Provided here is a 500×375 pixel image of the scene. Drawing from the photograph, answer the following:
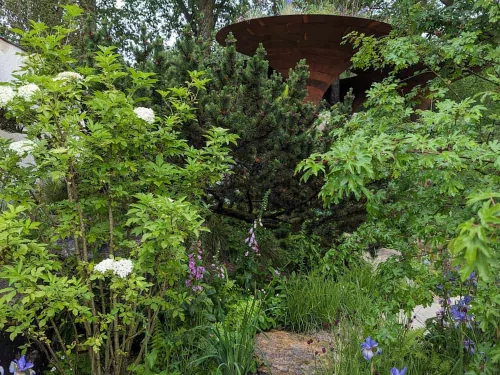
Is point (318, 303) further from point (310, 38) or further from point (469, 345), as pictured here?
point (310, 38)

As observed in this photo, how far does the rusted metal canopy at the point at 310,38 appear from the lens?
6.08m

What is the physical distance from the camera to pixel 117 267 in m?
2.08

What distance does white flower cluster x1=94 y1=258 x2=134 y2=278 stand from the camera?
2064 mm

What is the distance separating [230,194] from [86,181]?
1.97 metres

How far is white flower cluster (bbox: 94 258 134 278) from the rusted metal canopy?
15.1ft

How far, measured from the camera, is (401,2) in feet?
12.5

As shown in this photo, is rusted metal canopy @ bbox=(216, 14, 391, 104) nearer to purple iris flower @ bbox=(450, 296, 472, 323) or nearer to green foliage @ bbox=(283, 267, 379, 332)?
green foliage @ bbox=(283, 267, 379, 332)

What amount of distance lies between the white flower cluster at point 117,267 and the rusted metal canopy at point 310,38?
4.61 m

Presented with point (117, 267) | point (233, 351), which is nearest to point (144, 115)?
point (117, 267)

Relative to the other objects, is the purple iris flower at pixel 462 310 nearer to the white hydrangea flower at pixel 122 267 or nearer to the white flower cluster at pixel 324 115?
the white hydrangea flower at pixel 122 267

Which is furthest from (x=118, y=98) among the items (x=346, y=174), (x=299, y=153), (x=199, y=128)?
(x=299, y=153)

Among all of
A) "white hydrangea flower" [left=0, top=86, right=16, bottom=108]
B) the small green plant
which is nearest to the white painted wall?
"white hydrangea flower" [left=0, top=86, right=16, bottom=108]

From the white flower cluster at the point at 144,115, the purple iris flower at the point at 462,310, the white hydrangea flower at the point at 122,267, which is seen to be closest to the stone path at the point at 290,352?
the purple iris flower at the point at 462,310

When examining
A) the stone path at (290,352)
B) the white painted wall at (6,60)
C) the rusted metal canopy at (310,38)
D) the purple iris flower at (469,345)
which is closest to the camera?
the purple iris flower at (469,345)
